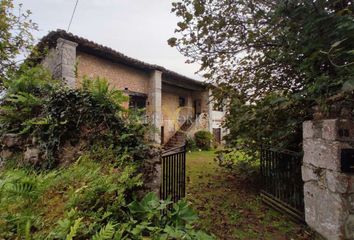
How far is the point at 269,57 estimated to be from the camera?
4.22 meters

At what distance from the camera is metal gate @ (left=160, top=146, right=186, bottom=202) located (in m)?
3.22

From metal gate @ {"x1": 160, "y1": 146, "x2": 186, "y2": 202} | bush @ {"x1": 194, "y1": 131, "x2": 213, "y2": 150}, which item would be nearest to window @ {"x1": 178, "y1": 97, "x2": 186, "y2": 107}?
bush @ {"x1": 194, "y1": 131, "x2": 213, "y2": 150}

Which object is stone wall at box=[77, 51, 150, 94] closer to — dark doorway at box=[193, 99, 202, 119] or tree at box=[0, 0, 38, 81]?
tree at box=[0, 0, 38, 81]

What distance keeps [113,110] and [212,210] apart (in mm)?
2800

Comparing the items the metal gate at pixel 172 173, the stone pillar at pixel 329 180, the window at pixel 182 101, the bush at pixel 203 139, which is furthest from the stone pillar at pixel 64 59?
the window at pixel 182 101

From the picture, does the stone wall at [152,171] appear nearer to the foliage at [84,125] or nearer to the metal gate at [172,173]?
the foliage at [84,125]

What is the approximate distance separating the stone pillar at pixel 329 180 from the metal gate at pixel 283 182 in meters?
0.52

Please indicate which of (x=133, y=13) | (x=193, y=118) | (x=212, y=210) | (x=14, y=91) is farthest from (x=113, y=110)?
(x=193, y=118)

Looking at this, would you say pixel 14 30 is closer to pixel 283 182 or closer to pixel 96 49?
pixel 96 49

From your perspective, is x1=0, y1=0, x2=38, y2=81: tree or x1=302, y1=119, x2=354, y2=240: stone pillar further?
x1=0, y1=0, x2=38, y2=81: tree

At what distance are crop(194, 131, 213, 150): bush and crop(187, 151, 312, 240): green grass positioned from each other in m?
7.45

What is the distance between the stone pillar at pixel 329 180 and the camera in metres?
2.69

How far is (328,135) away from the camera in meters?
2.90

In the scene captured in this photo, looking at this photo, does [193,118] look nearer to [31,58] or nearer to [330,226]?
[31,58]
